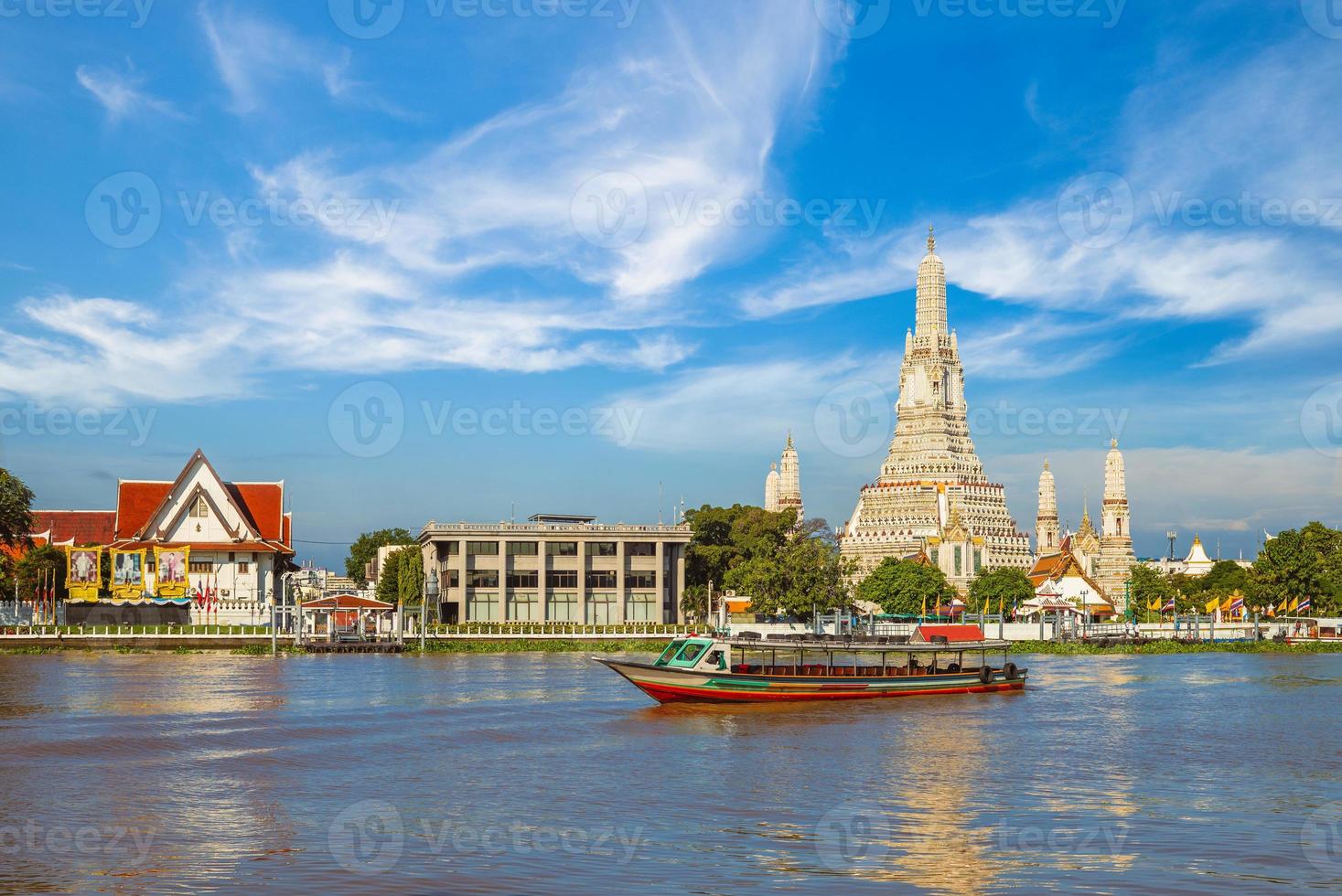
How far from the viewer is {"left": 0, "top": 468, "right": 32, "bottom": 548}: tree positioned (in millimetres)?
73312

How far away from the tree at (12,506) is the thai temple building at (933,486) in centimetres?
10453

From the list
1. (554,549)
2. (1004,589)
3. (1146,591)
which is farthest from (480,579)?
(1146,591)

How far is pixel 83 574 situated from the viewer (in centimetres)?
9525

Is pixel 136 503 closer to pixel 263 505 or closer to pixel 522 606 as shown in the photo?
pixel 263 505

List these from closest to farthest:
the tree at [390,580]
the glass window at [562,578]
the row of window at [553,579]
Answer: the row of window at [553,579] < the glass window at [562,578] < the tree at [390,580]

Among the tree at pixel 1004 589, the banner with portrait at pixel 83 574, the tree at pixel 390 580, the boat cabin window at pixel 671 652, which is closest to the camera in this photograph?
the boat cabin window at pixel 671 652

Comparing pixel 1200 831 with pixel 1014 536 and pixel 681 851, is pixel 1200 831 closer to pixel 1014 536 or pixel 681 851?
pixel 681 851

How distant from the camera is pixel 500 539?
95125mm

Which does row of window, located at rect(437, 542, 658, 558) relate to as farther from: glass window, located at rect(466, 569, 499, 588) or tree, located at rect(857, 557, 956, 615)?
tree, located at rect(857, 557, 956, 615)

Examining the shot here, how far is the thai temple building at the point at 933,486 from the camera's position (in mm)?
161250

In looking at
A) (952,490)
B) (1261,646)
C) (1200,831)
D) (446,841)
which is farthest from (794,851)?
(952,490)

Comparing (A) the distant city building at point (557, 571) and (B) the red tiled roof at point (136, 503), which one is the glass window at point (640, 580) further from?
(B) the red tiled roof at point (136, 503)

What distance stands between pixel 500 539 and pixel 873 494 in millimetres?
88047

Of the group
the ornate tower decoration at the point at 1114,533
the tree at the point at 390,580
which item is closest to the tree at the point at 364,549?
the tree at the point at 390,580
